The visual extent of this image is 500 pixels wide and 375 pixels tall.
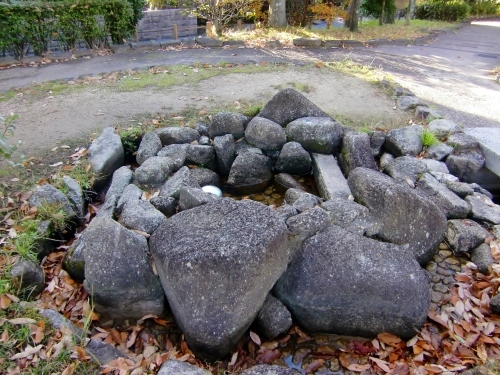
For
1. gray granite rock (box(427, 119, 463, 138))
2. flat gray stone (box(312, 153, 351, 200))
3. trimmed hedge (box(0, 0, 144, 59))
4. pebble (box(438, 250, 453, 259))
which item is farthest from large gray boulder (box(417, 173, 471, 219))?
trimmed hedge (box(0, 0, 144, 59))

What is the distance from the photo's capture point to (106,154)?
4.43 metres

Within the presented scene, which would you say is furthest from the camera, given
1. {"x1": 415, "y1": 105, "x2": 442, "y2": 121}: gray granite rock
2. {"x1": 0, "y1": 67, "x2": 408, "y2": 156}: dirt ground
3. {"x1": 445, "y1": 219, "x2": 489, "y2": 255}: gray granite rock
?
{"x1": 415, "y1": 105, "x2": 442, "y2": 121}: gray granite rock

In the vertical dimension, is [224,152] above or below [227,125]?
below

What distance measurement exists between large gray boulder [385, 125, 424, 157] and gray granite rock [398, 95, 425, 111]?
109 cm

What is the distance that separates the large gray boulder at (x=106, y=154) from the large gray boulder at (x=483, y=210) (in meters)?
3.90

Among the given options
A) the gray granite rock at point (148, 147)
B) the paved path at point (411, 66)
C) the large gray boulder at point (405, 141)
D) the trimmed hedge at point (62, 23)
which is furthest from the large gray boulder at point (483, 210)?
the trimmed hedge at point (62, 23)

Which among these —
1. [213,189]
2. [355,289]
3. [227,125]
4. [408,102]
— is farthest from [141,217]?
[408,102]

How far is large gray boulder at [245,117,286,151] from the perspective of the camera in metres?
4.65

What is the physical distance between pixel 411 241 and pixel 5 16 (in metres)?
8.91

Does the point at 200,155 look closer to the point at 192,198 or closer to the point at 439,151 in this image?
the point at 192,198

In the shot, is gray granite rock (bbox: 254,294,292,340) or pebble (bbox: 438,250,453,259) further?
pebble (bbox: 438,250,453,259)

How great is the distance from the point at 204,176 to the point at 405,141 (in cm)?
247

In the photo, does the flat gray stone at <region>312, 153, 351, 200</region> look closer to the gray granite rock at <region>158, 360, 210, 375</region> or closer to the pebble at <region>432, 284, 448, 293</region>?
the pebble at <region>432, 284, 448, 293</region>

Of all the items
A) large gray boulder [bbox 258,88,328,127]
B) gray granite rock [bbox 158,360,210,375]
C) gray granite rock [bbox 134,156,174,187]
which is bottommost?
gray granite rock [bbox 158,360,210,375]
